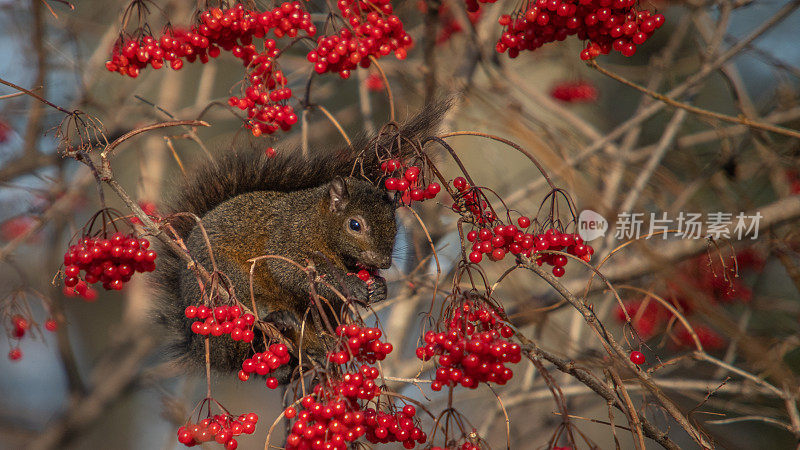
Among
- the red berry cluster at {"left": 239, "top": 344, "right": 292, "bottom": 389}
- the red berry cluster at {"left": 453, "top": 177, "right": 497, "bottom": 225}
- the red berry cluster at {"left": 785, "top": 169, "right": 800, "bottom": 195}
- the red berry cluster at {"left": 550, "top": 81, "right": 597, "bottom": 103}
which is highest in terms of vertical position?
the red berry cluster at {"left": 453, "top": 177, "right": 497, "bottom": 225}

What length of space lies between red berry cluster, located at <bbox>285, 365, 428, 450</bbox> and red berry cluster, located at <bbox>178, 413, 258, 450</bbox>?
0.17m

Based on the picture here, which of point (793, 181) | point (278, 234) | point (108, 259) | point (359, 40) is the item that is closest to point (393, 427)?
point (108, 259)

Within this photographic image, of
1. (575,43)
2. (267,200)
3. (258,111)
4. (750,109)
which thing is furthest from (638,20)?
(575,43)

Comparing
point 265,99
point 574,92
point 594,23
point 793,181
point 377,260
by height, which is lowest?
point 793,181

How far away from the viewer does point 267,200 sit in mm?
2830

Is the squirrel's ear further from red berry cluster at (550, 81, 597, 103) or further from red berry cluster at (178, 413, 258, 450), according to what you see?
red berry cluster at (550, 81, 597, 103)

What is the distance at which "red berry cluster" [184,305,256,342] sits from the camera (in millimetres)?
1574

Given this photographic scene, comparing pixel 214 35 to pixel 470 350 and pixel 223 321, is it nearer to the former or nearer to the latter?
pixel 223 321

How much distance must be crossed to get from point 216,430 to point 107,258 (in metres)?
0.56

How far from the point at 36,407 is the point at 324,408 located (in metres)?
8.30

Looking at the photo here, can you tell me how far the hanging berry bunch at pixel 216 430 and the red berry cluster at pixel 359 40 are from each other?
1.14 metres

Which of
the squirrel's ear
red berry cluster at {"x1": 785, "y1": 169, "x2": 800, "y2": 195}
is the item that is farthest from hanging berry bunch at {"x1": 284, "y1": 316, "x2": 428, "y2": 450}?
red berry cluster at {"x1": 785, "y1": 169, "x2": 800, "y2": 195}

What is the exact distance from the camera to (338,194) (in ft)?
8.63

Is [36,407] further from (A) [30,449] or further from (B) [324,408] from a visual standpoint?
(B) [324,408]
